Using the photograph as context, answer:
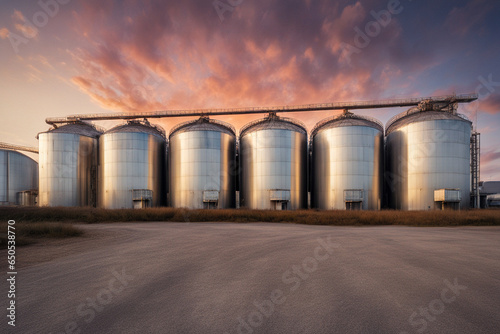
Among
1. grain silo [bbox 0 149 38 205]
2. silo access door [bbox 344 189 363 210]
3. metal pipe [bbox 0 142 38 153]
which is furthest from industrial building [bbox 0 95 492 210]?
metal pipe [bbox 0 142 38 153]

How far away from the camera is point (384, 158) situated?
Answer: 109 feet

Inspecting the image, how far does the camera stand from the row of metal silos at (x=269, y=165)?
26828 mm

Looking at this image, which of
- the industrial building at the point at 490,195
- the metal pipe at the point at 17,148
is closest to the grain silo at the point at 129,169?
the metal pipe at the point at 17,148

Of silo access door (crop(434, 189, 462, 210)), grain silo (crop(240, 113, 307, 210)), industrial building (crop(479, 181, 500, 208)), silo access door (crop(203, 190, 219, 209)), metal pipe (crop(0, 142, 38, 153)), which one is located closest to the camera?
silo access door (crop(434, 189, 462, 210))

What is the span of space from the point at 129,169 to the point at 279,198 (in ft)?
74.5

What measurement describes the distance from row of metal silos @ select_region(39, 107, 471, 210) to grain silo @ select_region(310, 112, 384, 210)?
133 millimetres

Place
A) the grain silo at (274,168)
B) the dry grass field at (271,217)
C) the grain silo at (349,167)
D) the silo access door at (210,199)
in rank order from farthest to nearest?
the grain silo at (274,168)
the silo access door at (210,199)
the grain silo at (349,167)
the dry grass field at (271,217)

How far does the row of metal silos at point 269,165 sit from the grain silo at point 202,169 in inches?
5.8

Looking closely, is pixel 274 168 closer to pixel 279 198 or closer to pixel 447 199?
pixel 279 198

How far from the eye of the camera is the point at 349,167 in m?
28.0

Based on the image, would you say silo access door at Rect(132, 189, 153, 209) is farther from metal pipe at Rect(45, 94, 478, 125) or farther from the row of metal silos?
metal pipe at Rect(45, 94, 478, 125)

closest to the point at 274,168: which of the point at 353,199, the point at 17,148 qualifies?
the point at 353,199

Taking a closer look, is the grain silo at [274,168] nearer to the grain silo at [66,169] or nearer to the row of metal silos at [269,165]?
the row of metal silos at [269,165]

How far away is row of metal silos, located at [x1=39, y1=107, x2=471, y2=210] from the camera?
88.0 feet
